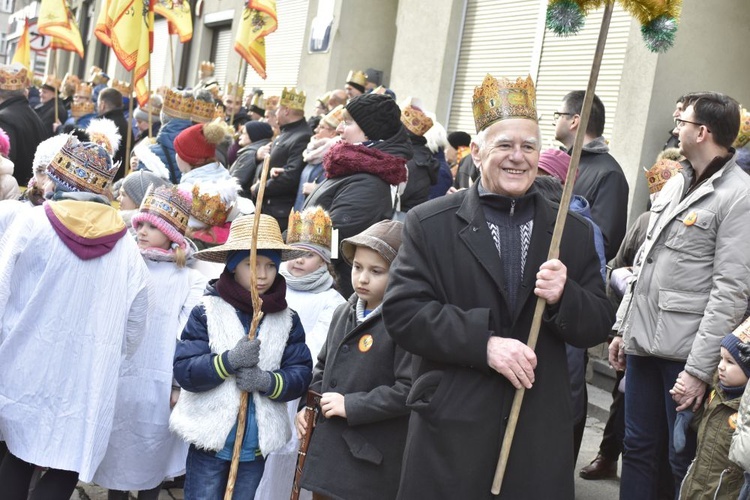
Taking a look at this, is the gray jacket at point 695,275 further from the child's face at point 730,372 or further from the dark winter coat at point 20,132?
the dark winter coat at point 20,132

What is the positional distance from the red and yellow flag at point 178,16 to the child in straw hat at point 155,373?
8.61 m

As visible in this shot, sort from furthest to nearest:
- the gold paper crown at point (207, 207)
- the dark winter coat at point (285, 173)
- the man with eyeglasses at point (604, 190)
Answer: the dark winter coat at point (285, 173) < the gold paper crown at point (207, 207) < the man with eyeglasses at point (604, 190)

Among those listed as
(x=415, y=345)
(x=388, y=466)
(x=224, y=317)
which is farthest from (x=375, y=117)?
(x=415, y=345)

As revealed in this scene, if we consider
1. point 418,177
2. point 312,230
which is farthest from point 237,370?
point 418,177

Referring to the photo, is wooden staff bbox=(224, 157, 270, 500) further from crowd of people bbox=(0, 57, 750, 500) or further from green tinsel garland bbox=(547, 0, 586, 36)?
green tinsel garland bbox=(547, 0, 586, 36)

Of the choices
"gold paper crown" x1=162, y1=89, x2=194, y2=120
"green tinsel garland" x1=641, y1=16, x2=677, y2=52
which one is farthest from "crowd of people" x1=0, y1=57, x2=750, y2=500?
"gold paper crown" x1=162, y1=89, x2=194, y2=120

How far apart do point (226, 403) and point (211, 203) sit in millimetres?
2017

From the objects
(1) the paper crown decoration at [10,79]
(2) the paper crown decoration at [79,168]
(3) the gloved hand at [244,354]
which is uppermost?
(1) the paper crown decoration at [10,79]

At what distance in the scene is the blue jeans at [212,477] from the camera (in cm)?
397

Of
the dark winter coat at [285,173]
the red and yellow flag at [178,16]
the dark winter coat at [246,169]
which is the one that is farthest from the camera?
the red and yellow flag at [178,16]

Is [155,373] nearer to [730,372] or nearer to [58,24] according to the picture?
[730,372]

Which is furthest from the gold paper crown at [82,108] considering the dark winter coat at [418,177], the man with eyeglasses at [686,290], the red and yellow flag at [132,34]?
the man with eyeglasses at [686,290]

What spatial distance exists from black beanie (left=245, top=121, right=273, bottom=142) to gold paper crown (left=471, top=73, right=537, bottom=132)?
21.0 ft

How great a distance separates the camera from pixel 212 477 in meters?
3.97
